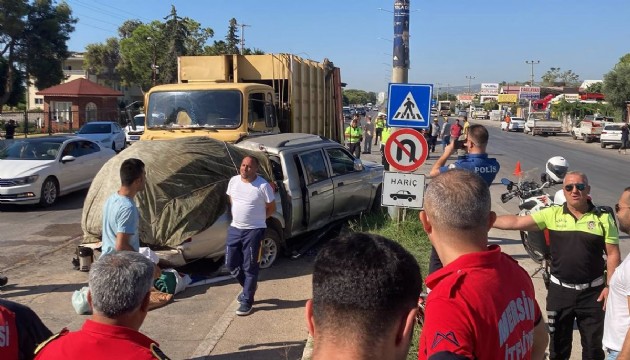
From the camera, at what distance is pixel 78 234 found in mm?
10164

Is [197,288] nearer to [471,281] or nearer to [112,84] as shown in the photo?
[471,281]

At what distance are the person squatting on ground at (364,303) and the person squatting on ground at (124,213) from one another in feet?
11.0

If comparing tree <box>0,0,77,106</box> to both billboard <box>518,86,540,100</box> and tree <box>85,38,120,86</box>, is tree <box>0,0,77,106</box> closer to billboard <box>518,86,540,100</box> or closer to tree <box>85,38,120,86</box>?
tree <box>85,38,120,86</box>

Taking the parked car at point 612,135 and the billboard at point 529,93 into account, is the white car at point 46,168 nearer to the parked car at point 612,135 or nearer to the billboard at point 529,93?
the parked car at point 612,135

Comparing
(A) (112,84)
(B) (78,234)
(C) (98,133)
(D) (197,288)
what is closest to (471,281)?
(D) (197,288)

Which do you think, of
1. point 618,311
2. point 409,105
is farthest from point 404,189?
point 618,311

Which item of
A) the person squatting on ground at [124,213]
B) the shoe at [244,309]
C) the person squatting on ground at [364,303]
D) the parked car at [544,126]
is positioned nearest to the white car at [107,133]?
the shoe at [244,309]

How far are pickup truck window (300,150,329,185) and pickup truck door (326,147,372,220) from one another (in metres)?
0.27

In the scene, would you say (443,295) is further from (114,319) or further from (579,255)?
(579,255)

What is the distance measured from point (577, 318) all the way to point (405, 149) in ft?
12.4

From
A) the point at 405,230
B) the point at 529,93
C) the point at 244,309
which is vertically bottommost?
the point at 244,309

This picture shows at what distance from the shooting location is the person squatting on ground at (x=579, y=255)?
408 cm

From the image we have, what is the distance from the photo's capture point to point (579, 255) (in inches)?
162

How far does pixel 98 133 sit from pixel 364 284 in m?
24.2
